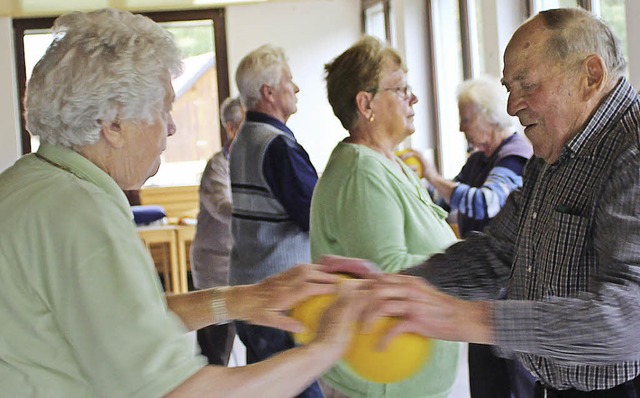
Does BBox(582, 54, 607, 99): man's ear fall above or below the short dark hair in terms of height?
below

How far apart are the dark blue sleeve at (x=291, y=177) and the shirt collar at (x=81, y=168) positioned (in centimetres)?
188

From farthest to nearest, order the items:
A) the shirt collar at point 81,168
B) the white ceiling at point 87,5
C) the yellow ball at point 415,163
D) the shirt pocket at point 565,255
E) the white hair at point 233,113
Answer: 1. the white ceiling at point 87,5
2. the white hair at point 233,113
3. the yellow ball at point 415,163
4. the shirt pocket at point 565,255
5. the shirt collar at point 81,168

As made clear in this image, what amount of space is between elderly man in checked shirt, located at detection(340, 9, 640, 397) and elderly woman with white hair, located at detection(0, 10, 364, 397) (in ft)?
0.98

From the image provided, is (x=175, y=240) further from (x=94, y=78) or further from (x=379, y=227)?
(x=94, y=78)

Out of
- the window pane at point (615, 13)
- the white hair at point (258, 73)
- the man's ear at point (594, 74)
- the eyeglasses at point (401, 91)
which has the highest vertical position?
the window pane at point (615, 13)

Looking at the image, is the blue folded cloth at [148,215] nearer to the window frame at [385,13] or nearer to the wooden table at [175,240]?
A: the wooden table at [175,240]

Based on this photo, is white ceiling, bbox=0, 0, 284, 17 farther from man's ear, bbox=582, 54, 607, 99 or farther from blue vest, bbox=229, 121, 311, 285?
man's ear, bbox=582, 54, 607, 99

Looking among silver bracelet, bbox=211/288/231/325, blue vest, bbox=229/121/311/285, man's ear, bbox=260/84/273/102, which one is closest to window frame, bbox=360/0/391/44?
man's ear, bbox=260/84/273/102

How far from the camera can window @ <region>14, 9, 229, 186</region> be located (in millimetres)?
10664

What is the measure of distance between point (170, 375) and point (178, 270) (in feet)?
26.2

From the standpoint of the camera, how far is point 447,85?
8.72m

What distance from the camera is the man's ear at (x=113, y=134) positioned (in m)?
1.69

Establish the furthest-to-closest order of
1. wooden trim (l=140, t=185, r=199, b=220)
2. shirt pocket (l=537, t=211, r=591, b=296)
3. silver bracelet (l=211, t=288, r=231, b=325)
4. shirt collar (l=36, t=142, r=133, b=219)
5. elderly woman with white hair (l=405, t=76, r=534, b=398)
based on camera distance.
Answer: wooden trim (l=140, t=185, r=199, b=220) → elderly woman with white hair (l=405, t=76, r=534, b=398) → silver bracelet (l=211, t=288, r=231, b=325) → shirt pocket (l=537, t=211, r=591, b=296) → shirt collar (l=36, t=142, r=133, b=219)

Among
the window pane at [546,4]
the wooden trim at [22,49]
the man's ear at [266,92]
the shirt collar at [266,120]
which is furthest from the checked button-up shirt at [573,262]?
the wooden trim at [22,49]
